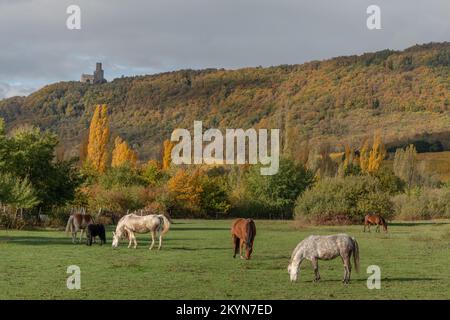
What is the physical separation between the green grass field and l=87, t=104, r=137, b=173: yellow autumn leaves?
2035 inches

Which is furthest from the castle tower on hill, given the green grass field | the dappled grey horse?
the dappled grey horse

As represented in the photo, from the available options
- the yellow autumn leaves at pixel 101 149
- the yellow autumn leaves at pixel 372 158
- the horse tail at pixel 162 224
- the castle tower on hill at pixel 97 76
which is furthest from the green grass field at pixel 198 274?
the castle tower on hill at pixel 97 76

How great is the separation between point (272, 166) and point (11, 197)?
143 feet

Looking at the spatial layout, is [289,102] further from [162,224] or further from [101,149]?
[162,224]

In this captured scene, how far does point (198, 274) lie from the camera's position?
18000 millimetres

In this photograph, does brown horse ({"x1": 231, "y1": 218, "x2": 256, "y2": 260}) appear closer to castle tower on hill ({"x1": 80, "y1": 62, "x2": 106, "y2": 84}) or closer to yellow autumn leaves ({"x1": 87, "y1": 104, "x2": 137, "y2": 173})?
yellow autumn leaves ({"x1": 87, "y1": 104, "x2": 137, "y2": 173})

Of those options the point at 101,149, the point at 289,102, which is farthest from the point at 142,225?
the point at 289,102

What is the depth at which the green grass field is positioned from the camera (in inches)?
579

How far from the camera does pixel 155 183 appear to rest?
74.4 m

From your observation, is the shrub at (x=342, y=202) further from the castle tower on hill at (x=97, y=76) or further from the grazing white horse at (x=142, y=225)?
the castle tower on hill at (x=97, y=76)

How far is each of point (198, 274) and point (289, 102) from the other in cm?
14484

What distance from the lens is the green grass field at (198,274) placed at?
48.3ft

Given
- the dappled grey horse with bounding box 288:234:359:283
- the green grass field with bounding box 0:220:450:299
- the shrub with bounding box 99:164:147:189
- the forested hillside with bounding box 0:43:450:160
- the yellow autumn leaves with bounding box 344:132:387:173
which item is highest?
the forested hillside with bounding box 0:43:450:160

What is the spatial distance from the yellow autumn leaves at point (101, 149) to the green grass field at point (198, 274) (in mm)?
51688
